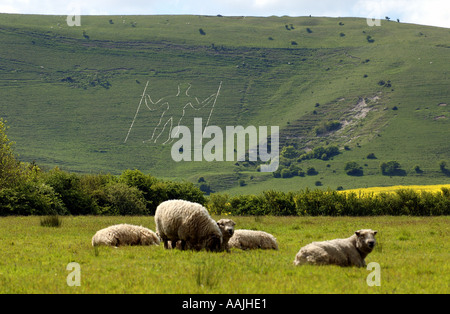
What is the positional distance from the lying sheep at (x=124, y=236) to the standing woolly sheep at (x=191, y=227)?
1958 millimetres

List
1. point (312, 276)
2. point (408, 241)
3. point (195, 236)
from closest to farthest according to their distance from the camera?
point (312, 276)
point (195, 236)
point (408, 241)

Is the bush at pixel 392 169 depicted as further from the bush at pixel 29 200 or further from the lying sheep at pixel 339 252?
the lying sheep at pixel 339 252

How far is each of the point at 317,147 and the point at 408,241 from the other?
166m

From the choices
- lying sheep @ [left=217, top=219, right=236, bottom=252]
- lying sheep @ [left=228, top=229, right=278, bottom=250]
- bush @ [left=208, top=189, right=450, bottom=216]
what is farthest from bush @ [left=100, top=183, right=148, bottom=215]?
lying sheep @ [left=217, top=219, right=236, bottom=252]

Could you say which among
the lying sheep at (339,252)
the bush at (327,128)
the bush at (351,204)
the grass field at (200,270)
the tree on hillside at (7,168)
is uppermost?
the bush at (327,128)

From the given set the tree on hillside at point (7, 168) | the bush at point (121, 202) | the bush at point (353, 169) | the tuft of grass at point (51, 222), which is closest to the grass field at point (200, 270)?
the tuft of grass at point (51, 222)

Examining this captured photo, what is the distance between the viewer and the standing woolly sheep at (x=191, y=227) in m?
17.2

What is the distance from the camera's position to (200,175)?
16575cm

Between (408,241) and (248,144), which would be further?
(248,144)

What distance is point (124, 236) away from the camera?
1923 centimetres

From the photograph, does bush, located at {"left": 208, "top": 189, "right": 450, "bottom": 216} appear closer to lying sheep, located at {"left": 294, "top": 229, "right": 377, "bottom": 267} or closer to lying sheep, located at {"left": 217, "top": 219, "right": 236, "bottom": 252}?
lying sheep, located at {"left": 217, "top": 219, "right": 236, "bottom": 252}
